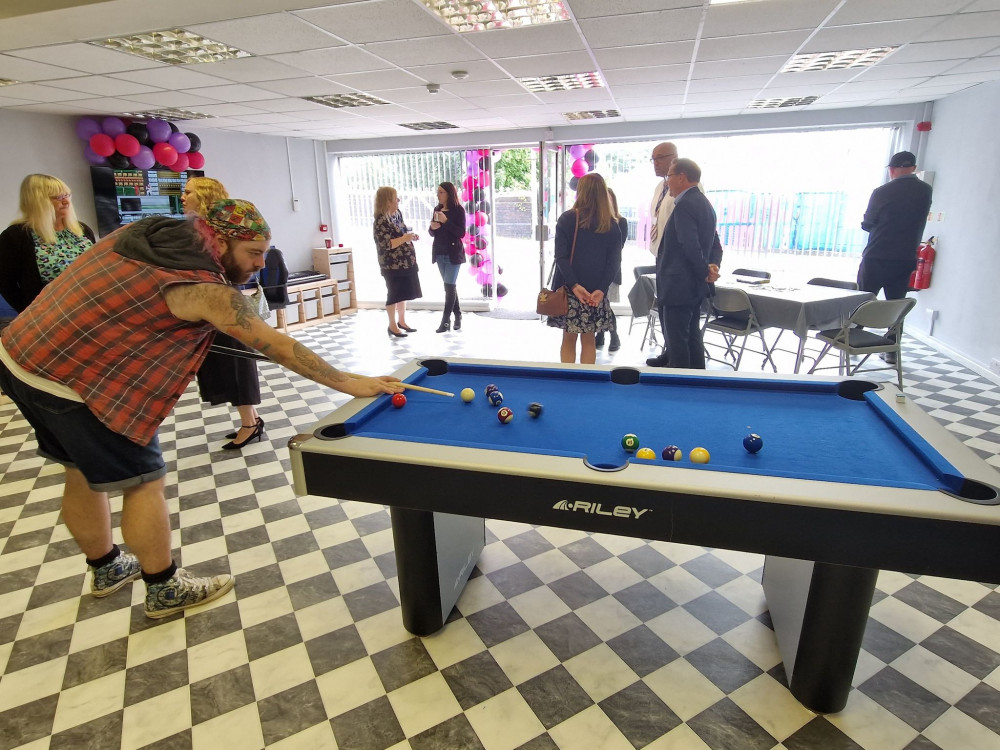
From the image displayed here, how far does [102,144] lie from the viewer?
5586mm

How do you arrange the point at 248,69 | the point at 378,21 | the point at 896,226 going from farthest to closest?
the point at 896,226 < the point at 248,69 < the point at 378,21

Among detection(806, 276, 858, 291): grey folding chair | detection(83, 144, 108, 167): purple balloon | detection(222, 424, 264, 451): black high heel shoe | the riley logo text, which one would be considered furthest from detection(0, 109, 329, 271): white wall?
detection(806, 276, 858, 291): grey folding chair

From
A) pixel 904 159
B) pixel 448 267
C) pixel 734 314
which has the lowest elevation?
pixel 734 314

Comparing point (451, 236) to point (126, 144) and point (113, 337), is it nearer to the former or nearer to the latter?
point (126, 144)

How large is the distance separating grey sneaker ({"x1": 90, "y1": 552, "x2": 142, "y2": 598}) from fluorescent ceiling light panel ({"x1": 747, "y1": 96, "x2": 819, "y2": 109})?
6.44 meters

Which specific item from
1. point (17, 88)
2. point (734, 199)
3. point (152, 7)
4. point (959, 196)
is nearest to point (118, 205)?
point (17, 88)

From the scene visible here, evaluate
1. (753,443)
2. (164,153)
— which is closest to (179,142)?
(164,153)

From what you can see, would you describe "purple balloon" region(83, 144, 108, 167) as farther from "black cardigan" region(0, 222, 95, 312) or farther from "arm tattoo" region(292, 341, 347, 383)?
"arm tattoo" region(292, 341, 347, 383)

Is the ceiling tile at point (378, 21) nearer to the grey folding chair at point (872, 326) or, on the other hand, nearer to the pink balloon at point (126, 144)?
the grey folding chair at point (872, 326)

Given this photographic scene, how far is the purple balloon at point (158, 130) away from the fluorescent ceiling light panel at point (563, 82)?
3857 mm

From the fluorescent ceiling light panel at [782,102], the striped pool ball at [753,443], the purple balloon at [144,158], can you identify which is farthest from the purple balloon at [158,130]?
the striped pool ball at [753,443]

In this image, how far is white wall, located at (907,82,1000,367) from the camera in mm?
4934

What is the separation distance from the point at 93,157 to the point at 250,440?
3.99m

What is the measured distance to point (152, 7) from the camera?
287 centimetres
